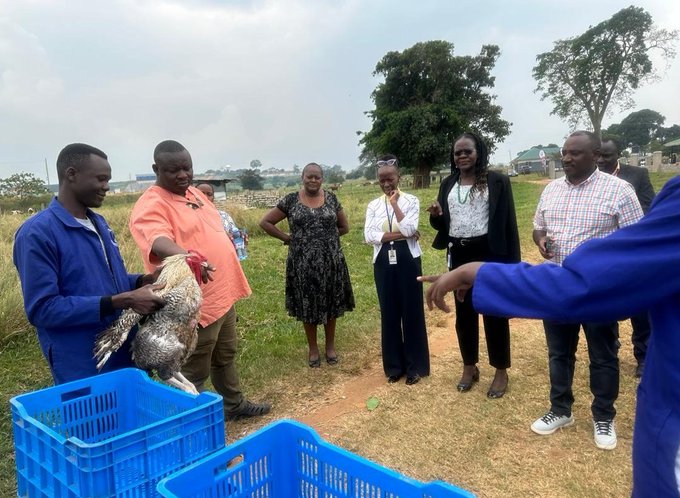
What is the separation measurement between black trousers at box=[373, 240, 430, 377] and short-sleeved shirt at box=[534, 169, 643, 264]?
4.08 feet

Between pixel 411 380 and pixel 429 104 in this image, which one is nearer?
pixel 411 380

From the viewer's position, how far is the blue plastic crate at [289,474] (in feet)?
4.23

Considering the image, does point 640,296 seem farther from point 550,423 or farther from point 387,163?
point 387,163

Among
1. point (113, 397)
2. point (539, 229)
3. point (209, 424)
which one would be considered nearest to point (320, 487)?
point (209, 424)

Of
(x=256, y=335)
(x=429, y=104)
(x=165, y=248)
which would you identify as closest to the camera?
(x=165, y=248)

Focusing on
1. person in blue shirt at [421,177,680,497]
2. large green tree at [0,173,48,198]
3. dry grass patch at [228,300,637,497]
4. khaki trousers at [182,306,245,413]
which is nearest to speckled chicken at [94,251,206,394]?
khaki trousers at [182,306,245,413]

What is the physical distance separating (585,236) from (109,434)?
9.71 feet

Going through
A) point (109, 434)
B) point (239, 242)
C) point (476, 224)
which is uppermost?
point (476, 224)

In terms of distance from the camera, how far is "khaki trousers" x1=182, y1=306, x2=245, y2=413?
3.15 m

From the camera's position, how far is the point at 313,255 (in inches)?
180

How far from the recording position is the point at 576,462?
119 inches

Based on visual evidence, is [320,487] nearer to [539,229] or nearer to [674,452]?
[674,452]

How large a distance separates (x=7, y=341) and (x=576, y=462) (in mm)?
5488

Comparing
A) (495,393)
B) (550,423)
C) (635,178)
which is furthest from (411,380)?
(635,178)
